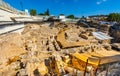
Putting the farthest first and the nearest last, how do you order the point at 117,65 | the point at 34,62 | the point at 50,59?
the point at 50,59 → the point at 34,62 → the point at 117,65

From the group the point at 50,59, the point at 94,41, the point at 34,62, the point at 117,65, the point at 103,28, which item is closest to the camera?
the point at 117,65

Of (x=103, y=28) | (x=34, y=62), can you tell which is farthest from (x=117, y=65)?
(x=103, y=28)

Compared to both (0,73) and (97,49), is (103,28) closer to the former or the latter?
(97,49)

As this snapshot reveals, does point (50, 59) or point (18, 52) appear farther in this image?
point (18, 52)

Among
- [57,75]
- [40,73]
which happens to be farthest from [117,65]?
[40,73]

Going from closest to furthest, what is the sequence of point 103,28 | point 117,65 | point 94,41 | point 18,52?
point 117,65 → point 18,52 → point 94,41 → point 103,28

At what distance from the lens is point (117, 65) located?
6.32 metres

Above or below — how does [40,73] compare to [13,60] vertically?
below

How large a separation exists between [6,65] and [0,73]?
4.12ft

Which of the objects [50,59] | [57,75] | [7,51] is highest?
[7,51]

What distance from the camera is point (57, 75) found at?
7566mm

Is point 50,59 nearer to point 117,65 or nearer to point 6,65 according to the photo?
point 6,65

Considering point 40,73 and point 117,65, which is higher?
point 117,65

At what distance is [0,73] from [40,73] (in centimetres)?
223
